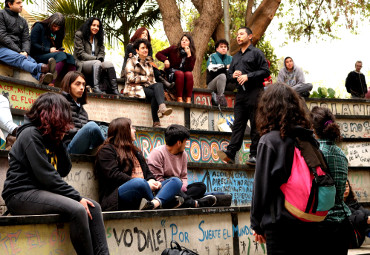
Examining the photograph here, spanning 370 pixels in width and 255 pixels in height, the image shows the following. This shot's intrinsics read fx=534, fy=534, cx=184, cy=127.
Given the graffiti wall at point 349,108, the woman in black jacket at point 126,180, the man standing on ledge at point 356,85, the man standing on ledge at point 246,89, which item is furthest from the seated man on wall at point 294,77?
the woman in black jacket at point 126,180

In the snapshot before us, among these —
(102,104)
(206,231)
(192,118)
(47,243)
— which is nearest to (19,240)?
(47,243)

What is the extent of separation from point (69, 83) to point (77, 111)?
15.2 inches

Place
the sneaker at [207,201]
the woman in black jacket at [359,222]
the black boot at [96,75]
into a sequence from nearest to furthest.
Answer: the sneaker at [207,201], the woman in black jacket at [359,222], the black boot at [96,75]

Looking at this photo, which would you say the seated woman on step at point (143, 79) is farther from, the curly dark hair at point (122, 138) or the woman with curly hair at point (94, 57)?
the curly dark hair at point (122, 138)

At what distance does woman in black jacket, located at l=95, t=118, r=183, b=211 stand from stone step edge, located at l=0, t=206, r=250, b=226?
0.49ft

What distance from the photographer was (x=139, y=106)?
9703 mm

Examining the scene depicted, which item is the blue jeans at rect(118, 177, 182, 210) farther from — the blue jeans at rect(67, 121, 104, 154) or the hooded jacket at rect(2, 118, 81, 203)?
the hooded jacket at rect(2, 118, 81, 203)

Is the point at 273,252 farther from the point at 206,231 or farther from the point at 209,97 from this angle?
the point at 209,97

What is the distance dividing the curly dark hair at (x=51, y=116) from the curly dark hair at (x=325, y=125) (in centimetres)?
208

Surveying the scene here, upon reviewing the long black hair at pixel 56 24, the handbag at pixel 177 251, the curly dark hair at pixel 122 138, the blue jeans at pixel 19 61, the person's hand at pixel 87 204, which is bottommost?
the handbag at pixel 177 251

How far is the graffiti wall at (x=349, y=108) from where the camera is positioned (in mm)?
13258

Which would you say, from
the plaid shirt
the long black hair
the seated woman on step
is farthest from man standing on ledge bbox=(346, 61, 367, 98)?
the plaid shirt

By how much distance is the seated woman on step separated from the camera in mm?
9453

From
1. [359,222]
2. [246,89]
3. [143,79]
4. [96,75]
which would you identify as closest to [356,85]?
[143,79]
